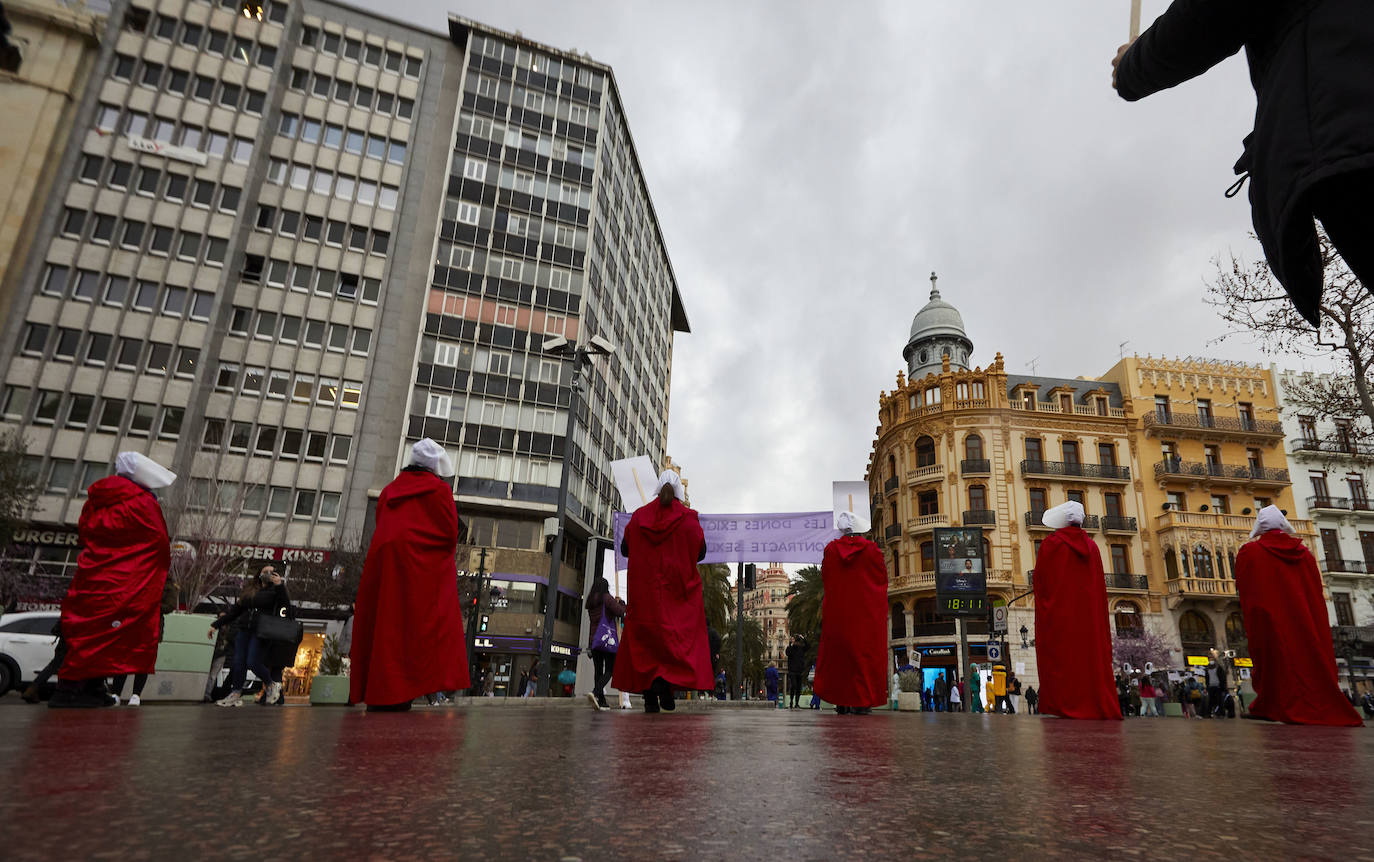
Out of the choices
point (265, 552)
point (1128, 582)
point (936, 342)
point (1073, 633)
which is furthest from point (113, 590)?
point (936, 342)

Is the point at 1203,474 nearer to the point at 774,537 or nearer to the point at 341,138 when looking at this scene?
the point at 774,537

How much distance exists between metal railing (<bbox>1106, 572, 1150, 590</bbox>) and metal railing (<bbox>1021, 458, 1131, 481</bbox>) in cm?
572

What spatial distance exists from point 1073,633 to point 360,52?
4711 cm

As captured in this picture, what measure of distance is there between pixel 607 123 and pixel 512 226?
34.8 feet

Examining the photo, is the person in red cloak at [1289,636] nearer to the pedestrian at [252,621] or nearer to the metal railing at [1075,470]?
the pedestrian at [252,621]

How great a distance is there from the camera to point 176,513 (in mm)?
28547

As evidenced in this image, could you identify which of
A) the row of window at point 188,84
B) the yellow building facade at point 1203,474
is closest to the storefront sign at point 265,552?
the row of window at point 188,84

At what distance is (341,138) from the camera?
4044cm

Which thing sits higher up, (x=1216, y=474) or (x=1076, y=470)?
(x=1216, y=474)

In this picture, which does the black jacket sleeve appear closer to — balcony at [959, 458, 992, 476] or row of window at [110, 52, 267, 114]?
balcony at [959, 458, 992, 476]

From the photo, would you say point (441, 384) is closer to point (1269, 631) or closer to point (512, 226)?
point (512, 226)

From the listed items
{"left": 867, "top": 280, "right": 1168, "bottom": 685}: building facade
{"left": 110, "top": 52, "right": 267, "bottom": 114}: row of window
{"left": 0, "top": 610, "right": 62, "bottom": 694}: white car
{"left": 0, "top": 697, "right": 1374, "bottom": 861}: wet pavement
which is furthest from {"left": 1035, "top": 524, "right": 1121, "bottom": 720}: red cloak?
{"left": 110, "top": 52, "right": 267, "bottom": 114}: row of window

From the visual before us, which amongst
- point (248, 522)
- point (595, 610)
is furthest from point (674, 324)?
point (595, 610)

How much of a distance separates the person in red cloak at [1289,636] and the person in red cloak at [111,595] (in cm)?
1002
